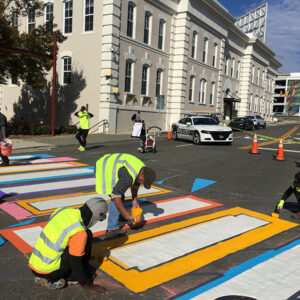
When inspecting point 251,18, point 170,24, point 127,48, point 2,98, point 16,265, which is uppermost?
point 251,18

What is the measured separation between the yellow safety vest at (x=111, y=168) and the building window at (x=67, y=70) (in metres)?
21.2

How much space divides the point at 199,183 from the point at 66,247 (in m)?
5.69

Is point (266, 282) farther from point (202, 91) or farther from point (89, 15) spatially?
point (202, 91)

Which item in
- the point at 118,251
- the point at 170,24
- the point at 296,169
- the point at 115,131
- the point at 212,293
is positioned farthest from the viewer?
the point at 170,24

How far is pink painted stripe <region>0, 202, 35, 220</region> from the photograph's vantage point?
529cm

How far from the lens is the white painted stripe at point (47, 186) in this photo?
6.90 metres

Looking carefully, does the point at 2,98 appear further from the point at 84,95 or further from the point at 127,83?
the point at 127,83

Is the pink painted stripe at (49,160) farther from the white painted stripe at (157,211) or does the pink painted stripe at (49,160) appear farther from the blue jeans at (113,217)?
the blue jeans at (113,217)

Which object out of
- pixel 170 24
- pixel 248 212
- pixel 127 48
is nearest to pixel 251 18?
pixel 170 24

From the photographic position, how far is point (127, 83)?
24109mm

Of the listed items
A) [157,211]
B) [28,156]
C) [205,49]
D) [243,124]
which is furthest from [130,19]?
[157,211]

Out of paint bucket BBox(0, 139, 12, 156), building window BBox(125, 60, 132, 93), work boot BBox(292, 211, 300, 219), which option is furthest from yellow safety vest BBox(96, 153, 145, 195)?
building window BBox(125, 60, 132, 93)

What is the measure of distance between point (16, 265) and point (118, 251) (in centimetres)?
120

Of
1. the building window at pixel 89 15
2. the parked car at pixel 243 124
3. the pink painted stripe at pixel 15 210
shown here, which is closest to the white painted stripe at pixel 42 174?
the pink painted stripe at pixel 15 210
